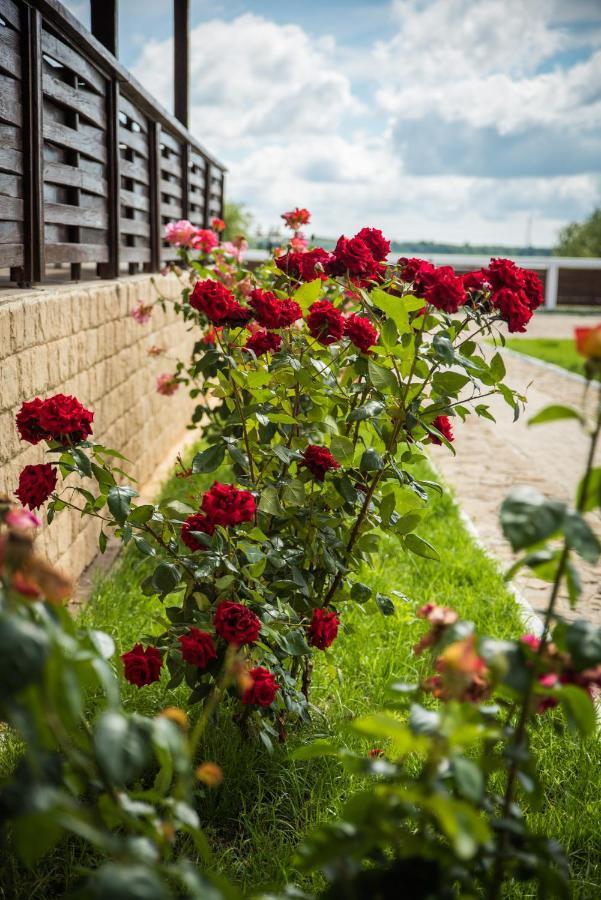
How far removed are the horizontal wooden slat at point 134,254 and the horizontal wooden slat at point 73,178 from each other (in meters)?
Result: 0.72

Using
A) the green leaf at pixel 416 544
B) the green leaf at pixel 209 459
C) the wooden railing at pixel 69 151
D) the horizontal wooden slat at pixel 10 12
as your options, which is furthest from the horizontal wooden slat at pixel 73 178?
the green leaf at pixel 416 544

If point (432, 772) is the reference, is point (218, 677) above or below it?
below

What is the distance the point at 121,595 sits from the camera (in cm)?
366

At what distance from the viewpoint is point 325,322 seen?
2289mm

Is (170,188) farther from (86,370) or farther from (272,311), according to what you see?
(272,311)

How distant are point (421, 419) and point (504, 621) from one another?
170 centimetres

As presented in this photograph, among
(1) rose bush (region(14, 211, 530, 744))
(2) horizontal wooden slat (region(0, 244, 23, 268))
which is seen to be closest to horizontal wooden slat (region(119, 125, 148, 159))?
(2) horizontal wooden slat (region(0, 244, 23, 268))

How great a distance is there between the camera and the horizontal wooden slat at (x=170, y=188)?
23.5 ft

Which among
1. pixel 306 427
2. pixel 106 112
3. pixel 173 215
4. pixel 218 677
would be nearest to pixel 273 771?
pixel 218 677

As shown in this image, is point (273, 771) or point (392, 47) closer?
point (273, 771)

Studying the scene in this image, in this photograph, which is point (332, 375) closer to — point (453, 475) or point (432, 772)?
point (432, 772)

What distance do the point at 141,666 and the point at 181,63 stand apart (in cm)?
799

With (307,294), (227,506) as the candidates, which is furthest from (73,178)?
(227,506)

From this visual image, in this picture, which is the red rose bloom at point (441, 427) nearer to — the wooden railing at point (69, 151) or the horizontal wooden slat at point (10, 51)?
the wooden railing at point (69, 151)
